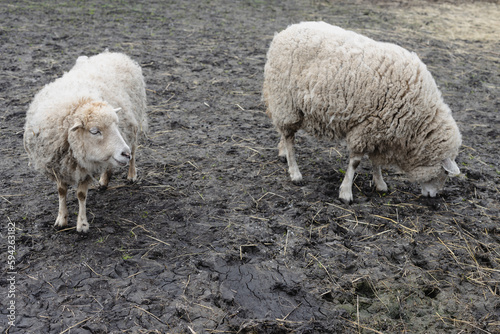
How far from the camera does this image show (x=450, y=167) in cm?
474

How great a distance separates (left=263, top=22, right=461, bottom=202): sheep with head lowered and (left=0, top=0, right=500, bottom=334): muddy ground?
1.76ft

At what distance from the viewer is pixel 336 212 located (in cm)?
481

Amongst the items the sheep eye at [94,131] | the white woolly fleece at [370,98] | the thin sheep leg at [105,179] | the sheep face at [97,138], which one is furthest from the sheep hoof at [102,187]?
the white woolly fleece at [370,98]

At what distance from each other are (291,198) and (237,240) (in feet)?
3.42

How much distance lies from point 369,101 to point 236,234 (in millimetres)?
1969

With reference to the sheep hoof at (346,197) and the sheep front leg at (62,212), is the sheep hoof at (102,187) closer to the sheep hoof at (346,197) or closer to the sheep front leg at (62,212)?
the sheep front leg at (62,212)

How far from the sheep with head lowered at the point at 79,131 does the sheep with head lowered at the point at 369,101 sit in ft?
6.38

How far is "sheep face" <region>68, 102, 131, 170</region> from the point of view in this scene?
3.79 m

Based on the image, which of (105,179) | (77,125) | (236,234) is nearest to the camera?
(77,125)

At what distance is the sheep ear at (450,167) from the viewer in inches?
186

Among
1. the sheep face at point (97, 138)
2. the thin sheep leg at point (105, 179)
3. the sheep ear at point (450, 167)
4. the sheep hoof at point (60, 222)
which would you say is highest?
the sheep face at point (97, 138)

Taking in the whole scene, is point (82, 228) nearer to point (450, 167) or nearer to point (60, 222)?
point (60, 222)

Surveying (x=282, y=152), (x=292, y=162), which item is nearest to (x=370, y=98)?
(x=292, y=162)

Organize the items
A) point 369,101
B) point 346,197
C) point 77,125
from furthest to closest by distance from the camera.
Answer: point 346,197
point 369,101
point 77,125
